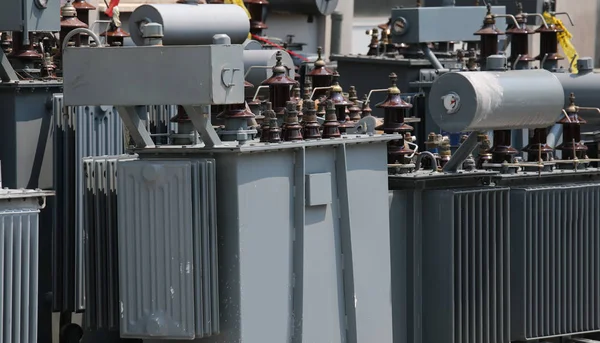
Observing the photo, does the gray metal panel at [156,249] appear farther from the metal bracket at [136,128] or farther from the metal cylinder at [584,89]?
the metal cylinder at [584,89]

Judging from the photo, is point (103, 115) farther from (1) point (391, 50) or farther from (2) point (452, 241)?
(1) point (391, 50)

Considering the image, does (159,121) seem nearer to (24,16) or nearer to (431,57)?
(24,16)

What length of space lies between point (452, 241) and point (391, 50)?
5862mm

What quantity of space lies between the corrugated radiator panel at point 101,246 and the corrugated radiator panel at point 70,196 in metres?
0.66

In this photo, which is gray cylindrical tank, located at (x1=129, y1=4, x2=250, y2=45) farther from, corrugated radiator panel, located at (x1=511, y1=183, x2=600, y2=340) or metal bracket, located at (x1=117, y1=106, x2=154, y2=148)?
corrugated radiator panel, located at (x1=511, y1=183, x2=600, y2=340)

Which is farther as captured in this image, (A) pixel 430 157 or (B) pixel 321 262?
(A) pixel 430 157

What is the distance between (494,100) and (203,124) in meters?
2.07

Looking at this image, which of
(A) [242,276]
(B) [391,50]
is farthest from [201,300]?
(B) [391,50]

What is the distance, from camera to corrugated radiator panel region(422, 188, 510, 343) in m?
7.96

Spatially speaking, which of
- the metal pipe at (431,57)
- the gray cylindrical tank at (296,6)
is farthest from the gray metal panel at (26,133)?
the gray cylindrical tank at (296,6)

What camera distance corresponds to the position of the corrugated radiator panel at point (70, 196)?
792cm

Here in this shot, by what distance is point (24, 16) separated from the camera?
8102mm

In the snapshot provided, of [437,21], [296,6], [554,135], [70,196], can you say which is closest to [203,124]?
[70,196]

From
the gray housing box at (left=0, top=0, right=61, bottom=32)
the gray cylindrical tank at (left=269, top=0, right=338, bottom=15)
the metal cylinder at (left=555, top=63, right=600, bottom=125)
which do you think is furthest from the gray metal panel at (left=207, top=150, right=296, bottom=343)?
the gray cylindrical tank at (left=269, top=0, right=338, bottom=15)
